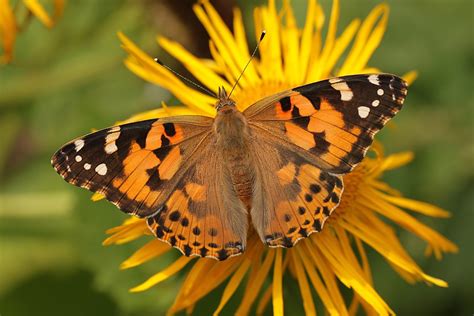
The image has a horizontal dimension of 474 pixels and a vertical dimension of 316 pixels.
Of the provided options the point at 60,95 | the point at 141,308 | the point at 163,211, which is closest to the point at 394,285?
the point at 141,308

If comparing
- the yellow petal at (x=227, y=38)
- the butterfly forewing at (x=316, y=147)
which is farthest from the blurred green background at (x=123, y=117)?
the butterfly forewing at (x=316, y=147)

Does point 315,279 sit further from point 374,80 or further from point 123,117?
point 123,117

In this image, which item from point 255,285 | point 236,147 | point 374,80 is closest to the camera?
point 374,80

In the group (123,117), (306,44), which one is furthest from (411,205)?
(123,117)

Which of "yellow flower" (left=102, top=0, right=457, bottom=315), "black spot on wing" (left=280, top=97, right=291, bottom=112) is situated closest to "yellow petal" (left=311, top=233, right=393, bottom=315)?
"yellow flower" (left=102, top=0, right=457, bottom=315)

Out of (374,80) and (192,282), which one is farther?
(192,282)

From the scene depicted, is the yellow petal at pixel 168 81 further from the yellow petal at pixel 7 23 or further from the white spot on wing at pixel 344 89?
the white spot on wing at pixel 344 89

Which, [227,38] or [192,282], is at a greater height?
[227,38]
